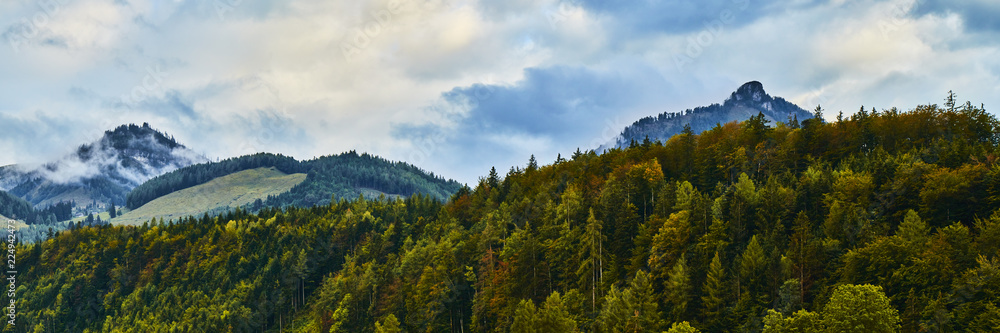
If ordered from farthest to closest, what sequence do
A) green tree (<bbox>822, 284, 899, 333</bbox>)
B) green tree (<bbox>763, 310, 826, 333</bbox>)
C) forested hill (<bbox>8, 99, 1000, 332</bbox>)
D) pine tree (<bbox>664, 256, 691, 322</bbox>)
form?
pine tree (<bbox>664, 256, 691, 322</bbox>)
forested hill (<bbox>8, 99, 1000, 332</bbox>)
green tree (<bbox>763, 310, 826, 333</bbox>)
green tree (<bbox>822, 284, 899, 333</bbox>)

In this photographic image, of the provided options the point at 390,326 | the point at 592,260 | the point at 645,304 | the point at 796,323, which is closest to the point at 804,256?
the point at 796,323

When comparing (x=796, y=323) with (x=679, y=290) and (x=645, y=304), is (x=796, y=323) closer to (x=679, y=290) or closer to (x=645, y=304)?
(x=645, y=304)

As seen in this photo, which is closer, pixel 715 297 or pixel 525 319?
pixel 715 297

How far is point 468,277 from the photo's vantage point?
140375mm

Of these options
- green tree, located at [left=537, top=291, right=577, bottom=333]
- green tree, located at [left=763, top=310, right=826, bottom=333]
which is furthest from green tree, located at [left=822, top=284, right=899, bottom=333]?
green tree, located at [left=537, top=291, right=577, bottom=333]

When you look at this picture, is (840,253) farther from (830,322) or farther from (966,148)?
(966,148)

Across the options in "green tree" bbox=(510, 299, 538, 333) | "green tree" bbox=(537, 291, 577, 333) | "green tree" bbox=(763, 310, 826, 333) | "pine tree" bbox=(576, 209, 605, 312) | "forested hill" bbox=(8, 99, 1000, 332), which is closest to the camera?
"green tree" bbox=(763, 310, 826, 333)

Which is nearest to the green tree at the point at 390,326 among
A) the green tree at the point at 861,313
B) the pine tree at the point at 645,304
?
the pine tree at the point at 645,304

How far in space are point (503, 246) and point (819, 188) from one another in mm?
62048

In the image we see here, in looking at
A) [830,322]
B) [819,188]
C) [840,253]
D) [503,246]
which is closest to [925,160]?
[819,188]

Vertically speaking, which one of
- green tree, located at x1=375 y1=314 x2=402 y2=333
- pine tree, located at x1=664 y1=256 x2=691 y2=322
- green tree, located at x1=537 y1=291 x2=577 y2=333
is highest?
pine tree, located at x1=664 y1=256 x2=691 y2=322

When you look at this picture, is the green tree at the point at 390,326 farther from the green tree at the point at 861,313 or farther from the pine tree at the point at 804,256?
the green tree at the point at 861,313

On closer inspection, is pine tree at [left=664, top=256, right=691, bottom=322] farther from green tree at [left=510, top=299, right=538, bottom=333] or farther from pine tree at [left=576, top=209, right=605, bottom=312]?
green tree at [left=510, top=299, right=538, bottom=333]

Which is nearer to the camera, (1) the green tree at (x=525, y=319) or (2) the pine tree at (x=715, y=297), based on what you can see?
(2) the pine tree at (x=715, y=297)
